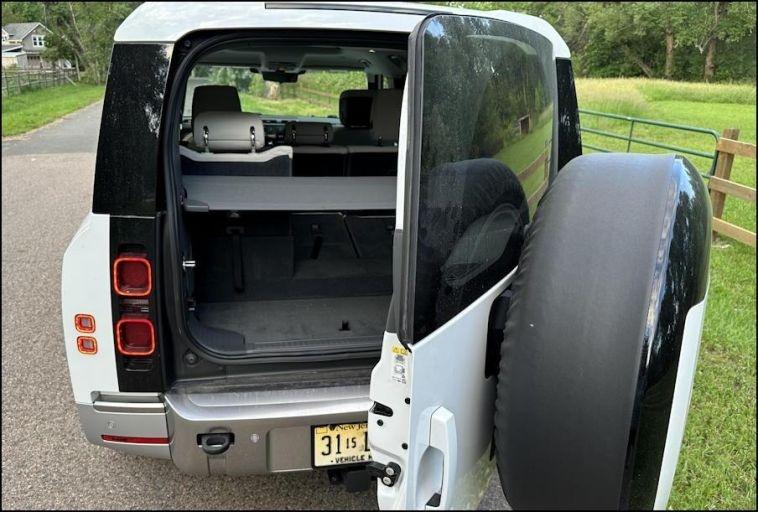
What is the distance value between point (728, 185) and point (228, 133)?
15.9 ft

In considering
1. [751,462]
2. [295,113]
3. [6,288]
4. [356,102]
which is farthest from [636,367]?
[295,113]

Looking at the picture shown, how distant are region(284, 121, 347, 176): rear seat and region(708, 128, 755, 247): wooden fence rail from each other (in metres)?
3.57

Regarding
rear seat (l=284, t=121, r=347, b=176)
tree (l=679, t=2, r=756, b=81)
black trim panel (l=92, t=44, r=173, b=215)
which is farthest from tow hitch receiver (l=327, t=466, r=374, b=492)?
tree (l=679, t=2, r=756, b=81)

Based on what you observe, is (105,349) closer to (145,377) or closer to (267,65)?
(145,377)

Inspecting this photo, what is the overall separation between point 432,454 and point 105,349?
1.37 meters

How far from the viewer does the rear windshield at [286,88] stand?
20.9 ft

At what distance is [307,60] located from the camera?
17.3ft

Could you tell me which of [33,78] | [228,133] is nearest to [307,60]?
[228,133]

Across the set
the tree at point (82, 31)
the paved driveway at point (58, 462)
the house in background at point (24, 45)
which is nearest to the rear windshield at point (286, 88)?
the paved driveway at point (58, 462)

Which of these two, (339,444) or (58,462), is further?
(58,462)

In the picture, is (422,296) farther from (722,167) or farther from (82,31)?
(82,31)

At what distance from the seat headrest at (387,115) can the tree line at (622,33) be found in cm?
1144

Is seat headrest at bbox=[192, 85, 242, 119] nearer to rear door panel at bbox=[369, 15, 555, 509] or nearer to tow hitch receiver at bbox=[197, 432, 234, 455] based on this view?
tow hitch receiver at bbox=[197, 432, 234, 455]

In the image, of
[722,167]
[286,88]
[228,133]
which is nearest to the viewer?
[228,133]
